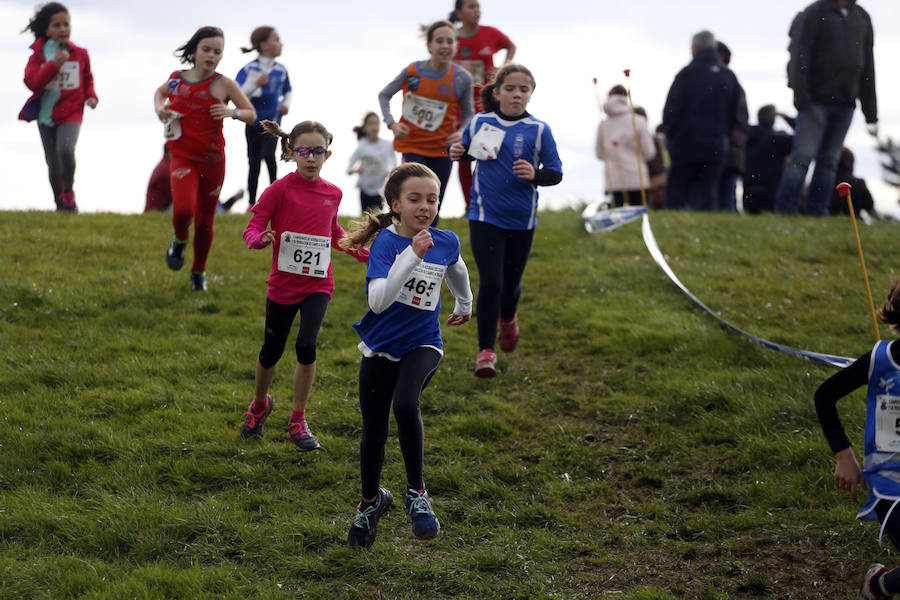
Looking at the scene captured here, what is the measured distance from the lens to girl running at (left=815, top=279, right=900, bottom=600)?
4.32 meters

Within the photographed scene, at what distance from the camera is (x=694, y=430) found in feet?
23.1

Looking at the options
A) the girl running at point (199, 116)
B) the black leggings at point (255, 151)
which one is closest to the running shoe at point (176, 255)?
the girl running at point (199, 116)

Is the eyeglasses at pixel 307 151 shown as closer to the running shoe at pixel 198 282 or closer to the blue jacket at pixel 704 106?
the running shoe at pixel 198 282

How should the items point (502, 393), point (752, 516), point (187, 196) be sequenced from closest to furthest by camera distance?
point (752, 516), point (502, 393), point (187, 196)

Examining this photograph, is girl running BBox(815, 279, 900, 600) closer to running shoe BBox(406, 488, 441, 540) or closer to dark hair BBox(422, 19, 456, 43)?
running shoe BBox(406, 488, 441, 540)

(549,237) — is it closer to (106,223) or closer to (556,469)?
(106,223)

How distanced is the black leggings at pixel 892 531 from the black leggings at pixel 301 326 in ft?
10.9

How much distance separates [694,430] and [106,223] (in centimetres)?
841

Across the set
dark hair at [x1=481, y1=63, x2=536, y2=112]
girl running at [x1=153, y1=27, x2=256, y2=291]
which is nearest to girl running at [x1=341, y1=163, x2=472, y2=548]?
dark hair at [x1=481, y1=63, x2=536, y2=112]

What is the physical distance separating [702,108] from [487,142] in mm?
7077

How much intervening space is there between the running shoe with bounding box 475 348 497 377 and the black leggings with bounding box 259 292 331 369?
1.74 meters

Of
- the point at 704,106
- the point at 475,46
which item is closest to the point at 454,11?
the point at 475,46

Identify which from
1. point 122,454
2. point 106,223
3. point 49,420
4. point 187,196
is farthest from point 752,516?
point 106,223

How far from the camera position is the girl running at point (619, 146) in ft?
46.9
